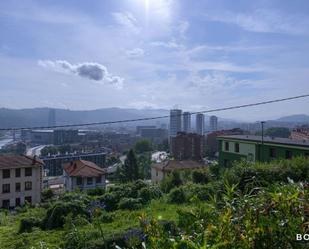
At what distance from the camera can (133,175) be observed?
5044cm

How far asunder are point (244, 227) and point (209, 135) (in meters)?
84.2

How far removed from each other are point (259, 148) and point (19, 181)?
77.9 ft

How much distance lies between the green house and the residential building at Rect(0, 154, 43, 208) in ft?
62.7

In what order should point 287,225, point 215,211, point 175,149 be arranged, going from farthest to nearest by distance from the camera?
point 175,149 < point 215,211 < point 287,225

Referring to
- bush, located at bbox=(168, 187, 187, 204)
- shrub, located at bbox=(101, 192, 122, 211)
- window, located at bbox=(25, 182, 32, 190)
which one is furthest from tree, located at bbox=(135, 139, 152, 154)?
bush, located at bbox=(168, 187, 187, 204)

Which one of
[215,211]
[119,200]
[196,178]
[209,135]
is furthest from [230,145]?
[209,135]

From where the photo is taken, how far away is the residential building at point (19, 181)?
34.8 meters

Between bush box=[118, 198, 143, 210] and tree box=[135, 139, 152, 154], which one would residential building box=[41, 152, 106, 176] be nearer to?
tree box=[135, 139, 152, 154]

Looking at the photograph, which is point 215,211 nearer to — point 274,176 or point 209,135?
point 274,176

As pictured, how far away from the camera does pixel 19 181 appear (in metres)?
35.5

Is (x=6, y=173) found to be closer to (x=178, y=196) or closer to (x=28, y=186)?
(x=28, y=186)

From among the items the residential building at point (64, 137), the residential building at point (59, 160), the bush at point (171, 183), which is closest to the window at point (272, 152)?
the bush at point (171, 183)

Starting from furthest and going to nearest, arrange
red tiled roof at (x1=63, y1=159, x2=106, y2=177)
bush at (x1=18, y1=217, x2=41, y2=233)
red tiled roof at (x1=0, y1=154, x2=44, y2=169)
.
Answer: red tiled roof at (x1=63, y1=159, x2=106, y2=177) → red tiled roof at (x1=0, y1=154, x2=44, y2=169) → bush at (x1=18, y1=217, x2=41, y2=233)

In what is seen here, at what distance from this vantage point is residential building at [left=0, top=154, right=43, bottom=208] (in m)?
34.8
